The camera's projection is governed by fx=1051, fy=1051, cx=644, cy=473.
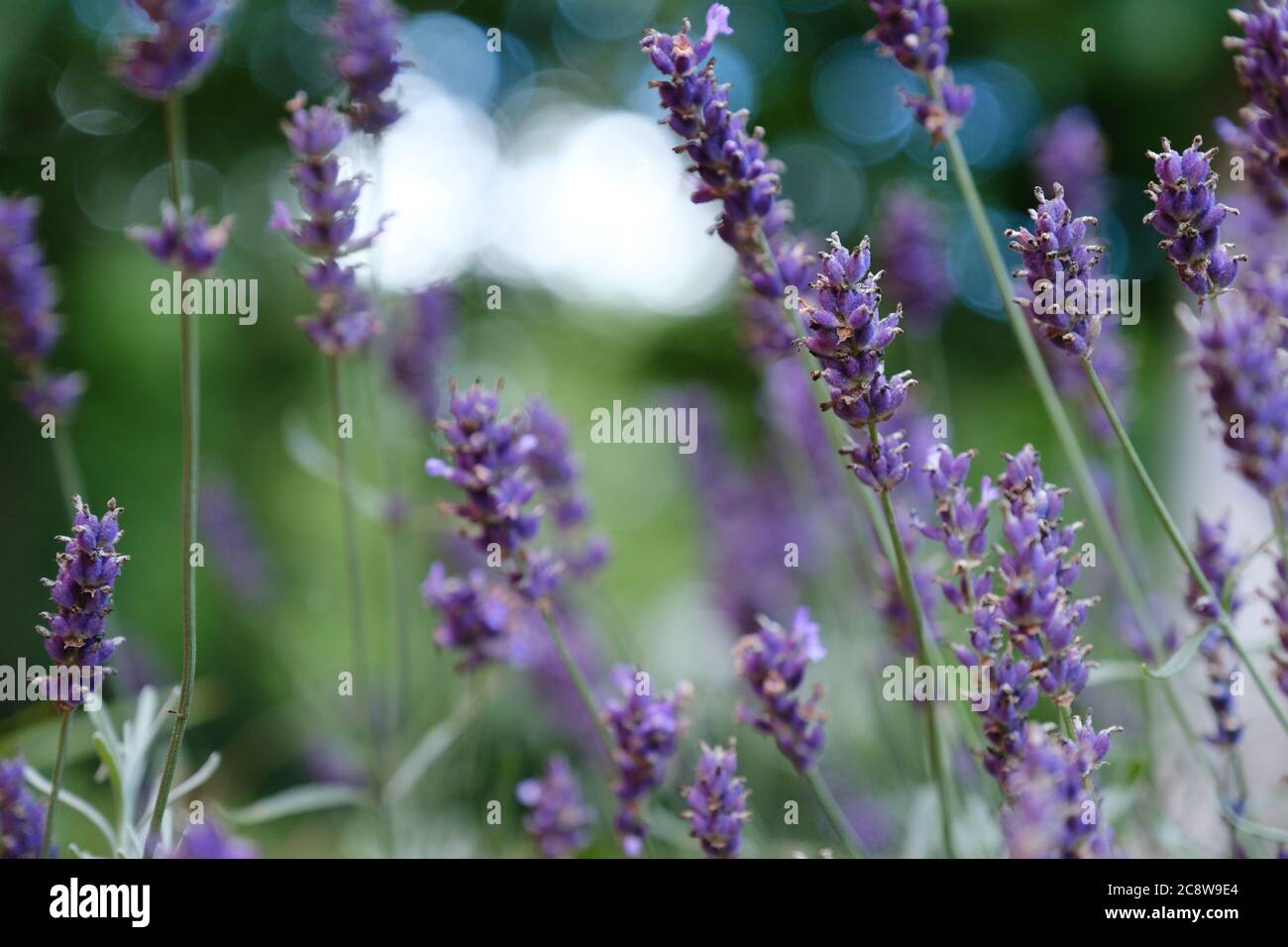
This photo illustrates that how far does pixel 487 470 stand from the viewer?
102 cm

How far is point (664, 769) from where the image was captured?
3.36 ft

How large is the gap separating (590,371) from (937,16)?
4.27 m

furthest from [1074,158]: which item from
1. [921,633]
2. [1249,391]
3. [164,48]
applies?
[164,48]

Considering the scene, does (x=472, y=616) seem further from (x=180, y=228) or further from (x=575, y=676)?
(x=180, y=228)

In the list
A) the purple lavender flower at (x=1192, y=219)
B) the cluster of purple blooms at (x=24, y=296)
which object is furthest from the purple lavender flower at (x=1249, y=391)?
the cluster of purple blooms at (x=24, y=296)

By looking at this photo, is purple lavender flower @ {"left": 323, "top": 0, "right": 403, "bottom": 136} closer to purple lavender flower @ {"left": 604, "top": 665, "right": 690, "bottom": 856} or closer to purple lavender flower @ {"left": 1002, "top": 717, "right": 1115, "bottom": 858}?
purple lavender flower @ {"left": 604, "top": 665, "right": 690, "bottom": 856}

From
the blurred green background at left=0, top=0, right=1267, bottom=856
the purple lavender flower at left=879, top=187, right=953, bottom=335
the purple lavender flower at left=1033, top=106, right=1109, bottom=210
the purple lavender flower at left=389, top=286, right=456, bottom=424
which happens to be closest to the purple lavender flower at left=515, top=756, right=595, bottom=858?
the purple lavender flower at left=389, top=286, right=456, bottom=424

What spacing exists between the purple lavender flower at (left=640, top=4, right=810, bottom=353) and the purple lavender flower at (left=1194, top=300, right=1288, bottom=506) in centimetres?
39

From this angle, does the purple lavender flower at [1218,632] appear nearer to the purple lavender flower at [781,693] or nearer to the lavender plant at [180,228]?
the purple lavender flower at [781,693]

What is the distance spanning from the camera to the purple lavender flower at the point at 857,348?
0.83 meters

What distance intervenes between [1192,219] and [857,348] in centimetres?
30
